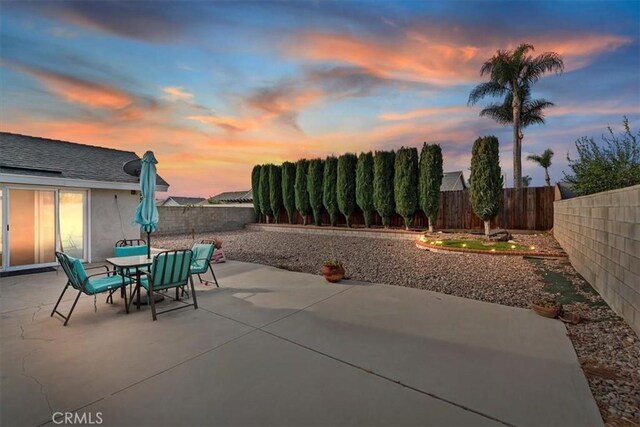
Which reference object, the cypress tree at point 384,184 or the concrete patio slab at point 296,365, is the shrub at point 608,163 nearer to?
the concrete patio slab at point 296,365

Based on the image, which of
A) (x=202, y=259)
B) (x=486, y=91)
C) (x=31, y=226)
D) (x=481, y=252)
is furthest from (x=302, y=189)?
(x=486, y=91)

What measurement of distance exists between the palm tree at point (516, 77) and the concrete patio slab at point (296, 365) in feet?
59.9

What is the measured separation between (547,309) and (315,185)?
1485 cm

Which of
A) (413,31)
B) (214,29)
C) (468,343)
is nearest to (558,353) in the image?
(468,343)

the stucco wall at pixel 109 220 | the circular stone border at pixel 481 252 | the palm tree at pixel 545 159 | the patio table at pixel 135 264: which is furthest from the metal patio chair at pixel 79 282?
the palm tree at pixel 545 159

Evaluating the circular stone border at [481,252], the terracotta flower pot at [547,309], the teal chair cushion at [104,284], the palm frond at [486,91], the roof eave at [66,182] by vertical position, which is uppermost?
the palm frond at [486,91]

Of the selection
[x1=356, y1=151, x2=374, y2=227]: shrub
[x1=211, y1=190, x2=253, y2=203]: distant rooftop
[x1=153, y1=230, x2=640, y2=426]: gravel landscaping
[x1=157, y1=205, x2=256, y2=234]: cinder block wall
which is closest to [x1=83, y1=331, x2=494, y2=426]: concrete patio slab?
[x1=153, y1=230, x2=640, y2=426]: gravel landscaping

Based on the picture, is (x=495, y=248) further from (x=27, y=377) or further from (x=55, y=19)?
(x=55, y=19)

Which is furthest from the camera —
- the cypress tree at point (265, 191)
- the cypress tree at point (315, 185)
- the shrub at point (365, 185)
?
the cypress tree at point (265, 191)

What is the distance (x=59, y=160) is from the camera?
324 inches

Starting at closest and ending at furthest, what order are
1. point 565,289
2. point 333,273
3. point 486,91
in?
point 565,289 → point 333,273 → point 486,91

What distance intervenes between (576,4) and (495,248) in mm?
6520

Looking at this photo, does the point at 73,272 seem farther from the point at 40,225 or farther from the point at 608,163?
the point at 608,163

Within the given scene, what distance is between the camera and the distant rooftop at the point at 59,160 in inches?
281
